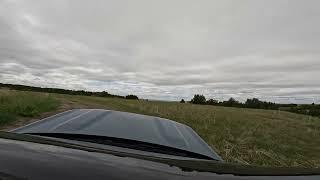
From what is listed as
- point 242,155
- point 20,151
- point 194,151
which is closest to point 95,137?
point 194,151

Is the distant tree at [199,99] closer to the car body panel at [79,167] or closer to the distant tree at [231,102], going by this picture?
the distant tree at [231,102]

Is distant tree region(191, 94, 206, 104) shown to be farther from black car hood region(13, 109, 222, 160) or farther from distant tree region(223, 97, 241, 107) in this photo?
black car hood region(13, 109, 222, 160)

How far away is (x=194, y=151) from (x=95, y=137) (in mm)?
749

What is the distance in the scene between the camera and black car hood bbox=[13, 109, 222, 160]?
3.39m

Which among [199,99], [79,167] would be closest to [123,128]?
[79,167]

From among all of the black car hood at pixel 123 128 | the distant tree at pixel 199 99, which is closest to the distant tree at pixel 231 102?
the distant tree at pixel 199 99

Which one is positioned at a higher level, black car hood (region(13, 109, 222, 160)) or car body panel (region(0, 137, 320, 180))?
black car hood (region(13, 109, 222, 160))

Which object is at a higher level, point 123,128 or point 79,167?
point 123,128

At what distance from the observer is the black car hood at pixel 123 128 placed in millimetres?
3393

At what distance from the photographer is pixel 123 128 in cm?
362

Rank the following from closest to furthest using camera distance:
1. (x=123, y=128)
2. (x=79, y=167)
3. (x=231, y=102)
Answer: (x=79, y=167) < (x=123, y=128) < (x=231, y=102)

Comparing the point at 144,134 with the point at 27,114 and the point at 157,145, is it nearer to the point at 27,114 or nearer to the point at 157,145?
the point at 157,145

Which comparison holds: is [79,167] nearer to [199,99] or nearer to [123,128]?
[123,128]

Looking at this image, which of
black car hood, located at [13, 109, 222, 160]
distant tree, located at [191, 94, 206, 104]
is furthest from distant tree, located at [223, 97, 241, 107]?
black car hood, located at [13, 109, 222, 160]
